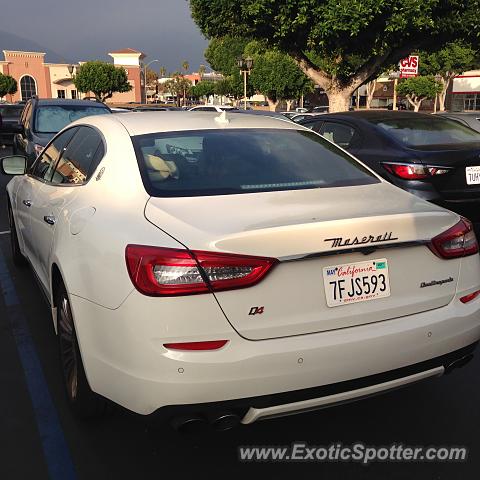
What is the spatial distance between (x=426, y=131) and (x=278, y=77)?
48.7 m

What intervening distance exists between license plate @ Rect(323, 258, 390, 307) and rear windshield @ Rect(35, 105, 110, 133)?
27.4ft

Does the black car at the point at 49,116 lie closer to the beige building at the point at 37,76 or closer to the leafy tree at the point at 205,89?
the leafy tree at the point at 205,89

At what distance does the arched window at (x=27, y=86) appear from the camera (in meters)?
91.9

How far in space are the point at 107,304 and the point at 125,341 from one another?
0.19 m

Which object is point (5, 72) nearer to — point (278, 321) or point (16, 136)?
point (16, 136)

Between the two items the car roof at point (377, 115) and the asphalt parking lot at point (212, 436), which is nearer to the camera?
the asphalt parking lot at point (212, 436)

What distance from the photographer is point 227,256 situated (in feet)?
7.11

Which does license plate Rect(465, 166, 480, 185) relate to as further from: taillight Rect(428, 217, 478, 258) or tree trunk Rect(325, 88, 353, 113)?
tree trunk Rect(325, 88, 353, 113)

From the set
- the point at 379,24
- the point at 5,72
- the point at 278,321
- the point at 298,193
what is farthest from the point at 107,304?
the point at 5,72

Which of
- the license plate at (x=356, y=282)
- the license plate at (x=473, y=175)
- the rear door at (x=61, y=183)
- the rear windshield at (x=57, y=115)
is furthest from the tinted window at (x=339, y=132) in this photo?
the rear windshield at (x=57, y=115)

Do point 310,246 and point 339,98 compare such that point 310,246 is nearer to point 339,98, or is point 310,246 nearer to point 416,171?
point 416,171

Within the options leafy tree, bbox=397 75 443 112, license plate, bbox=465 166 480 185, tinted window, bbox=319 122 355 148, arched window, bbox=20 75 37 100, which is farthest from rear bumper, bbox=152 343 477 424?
arched window, bbox=20 75 37 100

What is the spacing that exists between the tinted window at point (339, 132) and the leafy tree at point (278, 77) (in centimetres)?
4640

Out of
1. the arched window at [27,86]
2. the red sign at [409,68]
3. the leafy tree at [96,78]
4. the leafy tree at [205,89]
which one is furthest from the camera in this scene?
the arched window at [27,86]
